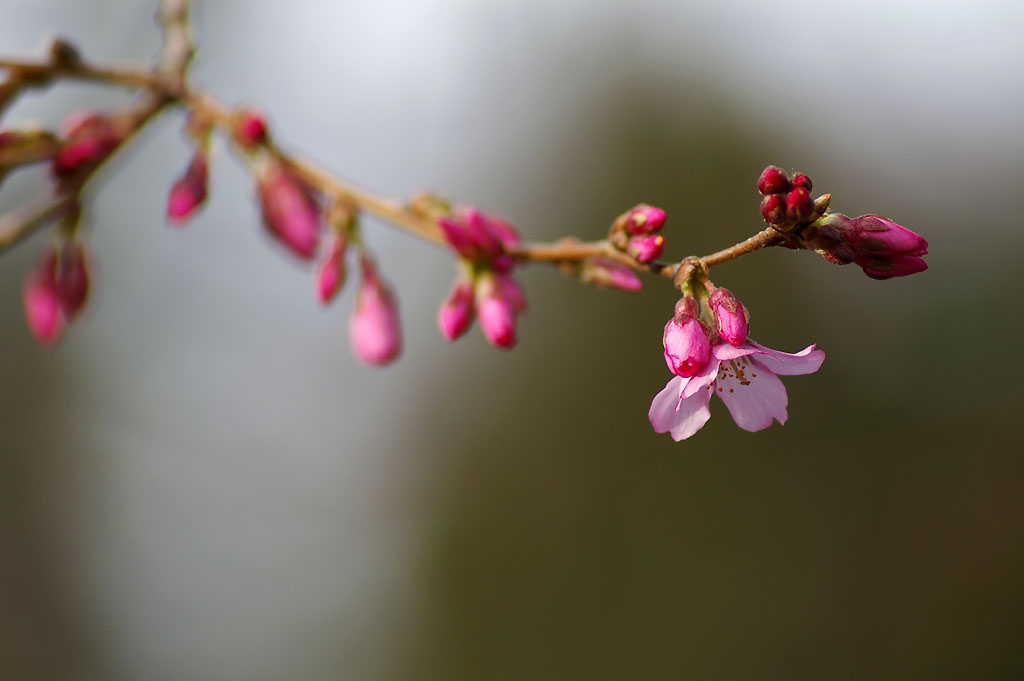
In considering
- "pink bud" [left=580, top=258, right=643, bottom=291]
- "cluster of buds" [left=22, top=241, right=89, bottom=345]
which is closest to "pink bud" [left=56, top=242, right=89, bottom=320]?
"cluster of buds" [left=22, top=241, right=89, bottom=345]

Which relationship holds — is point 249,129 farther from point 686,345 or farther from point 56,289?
point 686,345

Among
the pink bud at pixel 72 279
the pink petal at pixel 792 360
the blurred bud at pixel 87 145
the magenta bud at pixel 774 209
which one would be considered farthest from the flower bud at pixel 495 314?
the pink bud at pixel 72 279

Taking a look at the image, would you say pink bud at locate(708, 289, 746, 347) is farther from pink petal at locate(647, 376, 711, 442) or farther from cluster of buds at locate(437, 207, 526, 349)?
cluster of buds at locate(437, 207, 526, 349)

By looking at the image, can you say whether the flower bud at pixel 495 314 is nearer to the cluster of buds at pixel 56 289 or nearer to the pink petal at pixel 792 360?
the pink petal at pixel 792 360

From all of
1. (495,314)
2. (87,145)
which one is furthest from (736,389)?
(87,145)

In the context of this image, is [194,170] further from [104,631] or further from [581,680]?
[104,631]
